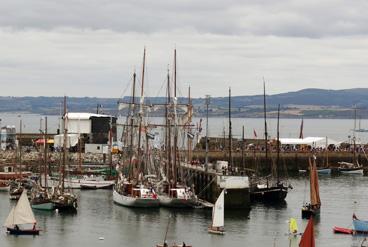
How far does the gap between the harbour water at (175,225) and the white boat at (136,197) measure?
742mm

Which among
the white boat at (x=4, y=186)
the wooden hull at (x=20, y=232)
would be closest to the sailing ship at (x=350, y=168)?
the white boat at (x=4, y=186)

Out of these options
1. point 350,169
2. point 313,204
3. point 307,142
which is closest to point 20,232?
point 313,204

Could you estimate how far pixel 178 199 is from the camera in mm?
76250

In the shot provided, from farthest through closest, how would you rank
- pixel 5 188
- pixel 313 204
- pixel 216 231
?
pixel 5 188
pixel 313 204
pixel 216 231

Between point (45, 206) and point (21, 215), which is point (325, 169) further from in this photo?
point (21, 215)

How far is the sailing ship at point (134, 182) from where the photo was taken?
7694cm

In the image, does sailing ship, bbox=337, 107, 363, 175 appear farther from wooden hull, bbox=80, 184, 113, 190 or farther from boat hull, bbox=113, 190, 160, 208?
boat hull, bbox=113, 190, 160, 208

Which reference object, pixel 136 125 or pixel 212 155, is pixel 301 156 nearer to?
pixel 212 155

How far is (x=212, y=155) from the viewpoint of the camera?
11825 cm

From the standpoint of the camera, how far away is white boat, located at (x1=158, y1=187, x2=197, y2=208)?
76.2m

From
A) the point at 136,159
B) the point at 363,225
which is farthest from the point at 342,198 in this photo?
the point at 363,225

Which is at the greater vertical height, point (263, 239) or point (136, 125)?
point (136, 125)

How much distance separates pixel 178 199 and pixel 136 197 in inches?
126

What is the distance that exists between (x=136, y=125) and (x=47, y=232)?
26.6 m
